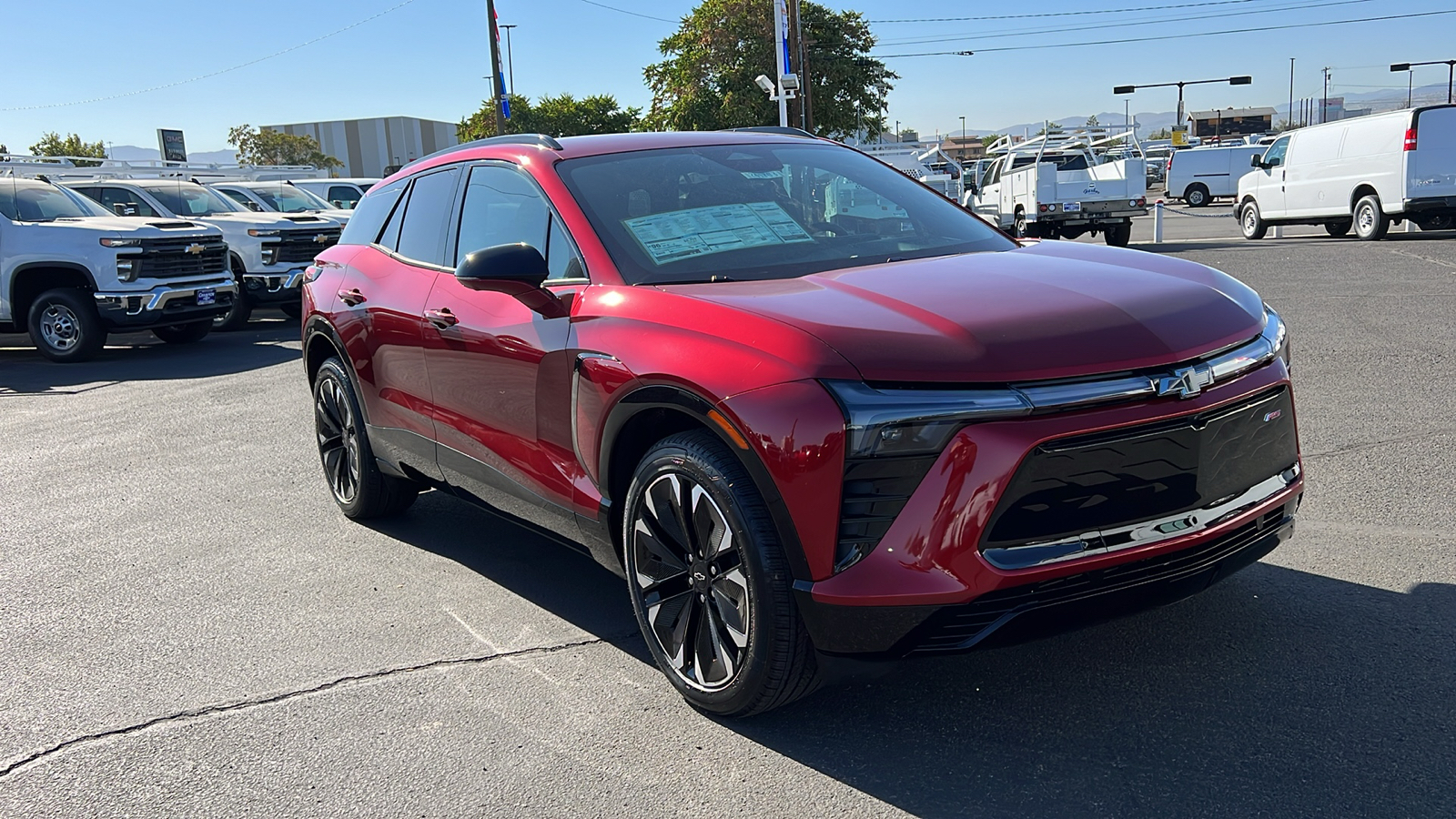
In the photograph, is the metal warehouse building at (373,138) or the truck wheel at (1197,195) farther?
the metal warehouse building at (373,138)

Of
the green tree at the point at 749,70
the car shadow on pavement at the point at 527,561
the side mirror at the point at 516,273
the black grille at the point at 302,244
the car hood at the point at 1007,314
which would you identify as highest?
the green tree at the point at 749,70

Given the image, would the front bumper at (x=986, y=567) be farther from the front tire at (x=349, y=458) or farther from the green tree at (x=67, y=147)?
the green tree at (x=67, y=147)

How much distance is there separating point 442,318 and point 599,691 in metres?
1.67

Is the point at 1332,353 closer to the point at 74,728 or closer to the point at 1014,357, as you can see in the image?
the point at 1014,357

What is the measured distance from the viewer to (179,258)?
13719 millimetres

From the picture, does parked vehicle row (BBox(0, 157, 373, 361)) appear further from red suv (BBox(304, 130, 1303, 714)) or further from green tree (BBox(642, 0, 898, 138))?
green tree (BBox(642, 0, 898, 138))

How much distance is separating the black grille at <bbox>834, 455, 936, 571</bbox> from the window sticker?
1.23 metres

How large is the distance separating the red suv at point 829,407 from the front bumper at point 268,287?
1244 centimetres

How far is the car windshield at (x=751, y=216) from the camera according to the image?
3.80m

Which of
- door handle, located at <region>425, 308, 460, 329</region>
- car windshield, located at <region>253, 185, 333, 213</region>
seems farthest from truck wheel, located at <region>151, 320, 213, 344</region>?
door handle, located at <region>425, 308, 460, 329</region>

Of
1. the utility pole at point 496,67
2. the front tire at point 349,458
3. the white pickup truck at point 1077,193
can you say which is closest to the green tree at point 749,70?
the utility pole at point 496,67

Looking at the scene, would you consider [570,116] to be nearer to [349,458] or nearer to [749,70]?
[749,70]

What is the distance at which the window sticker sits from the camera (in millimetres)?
3857

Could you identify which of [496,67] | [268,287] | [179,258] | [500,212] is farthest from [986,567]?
[496,67]
